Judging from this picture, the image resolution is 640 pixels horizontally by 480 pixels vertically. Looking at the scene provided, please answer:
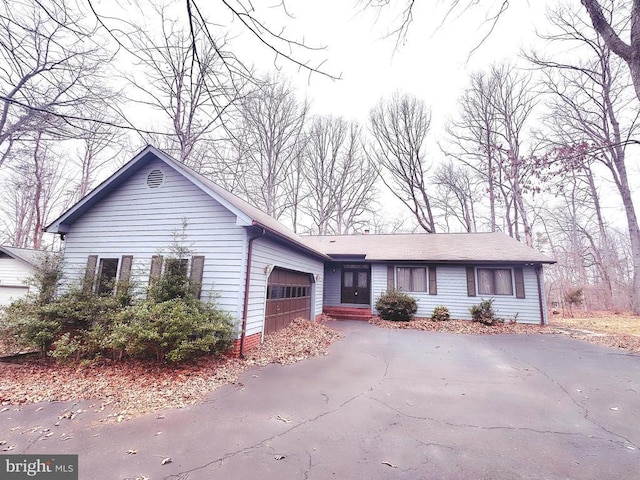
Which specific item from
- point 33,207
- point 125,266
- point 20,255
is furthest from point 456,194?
point 33,207

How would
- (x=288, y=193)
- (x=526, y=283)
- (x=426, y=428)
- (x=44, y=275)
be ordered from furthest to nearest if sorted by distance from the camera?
(x=288, y=193) < (x=526, y=283) < (x=44, y=275) < (x=426, y=428)

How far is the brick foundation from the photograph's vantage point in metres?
6.19

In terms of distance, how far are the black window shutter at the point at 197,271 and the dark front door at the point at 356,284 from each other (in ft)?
30.9

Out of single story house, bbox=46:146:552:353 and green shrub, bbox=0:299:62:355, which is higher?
single story house, bbox=46:146:552:353

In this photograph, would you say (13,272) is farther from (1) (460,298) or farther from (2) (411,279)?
(1) (460,298)

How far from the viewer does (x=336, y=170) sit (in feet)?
72.1

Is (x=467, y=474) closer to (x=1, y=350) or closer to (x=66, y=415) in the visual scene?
(x=66, y=415)

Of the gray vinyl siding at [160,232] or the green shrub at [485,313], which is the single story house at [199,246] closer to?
the gray vinyl siding at [160,232]

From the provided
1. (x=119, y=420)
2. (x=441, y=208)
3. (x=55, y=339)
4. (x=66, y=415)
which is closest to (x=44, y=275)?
(x=55, y=339)

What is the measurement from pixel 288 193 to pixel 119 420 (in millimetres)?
18765

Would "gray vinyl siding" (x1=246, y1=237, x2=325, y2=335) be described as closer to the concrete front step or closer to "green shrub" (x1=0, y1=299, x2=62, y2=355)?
"green shrub" (x1=0, y1=299, x2=62, y2=355)

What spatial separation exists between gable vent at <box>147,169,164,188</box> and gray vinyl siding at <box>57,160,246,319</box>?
122 millimetres

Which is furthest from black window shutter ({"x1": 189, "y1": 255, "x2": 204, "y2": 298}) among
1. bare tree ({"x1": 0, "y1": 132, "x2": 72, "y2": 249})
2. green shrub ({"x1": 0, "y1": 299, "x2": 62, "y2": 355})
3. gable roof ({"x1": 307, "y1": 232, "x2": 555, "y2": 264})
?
bare tree ({"x1": 0, "y1": 132, "x2": 72, "y2": 249})

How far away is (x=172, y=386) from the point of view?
468 cm
